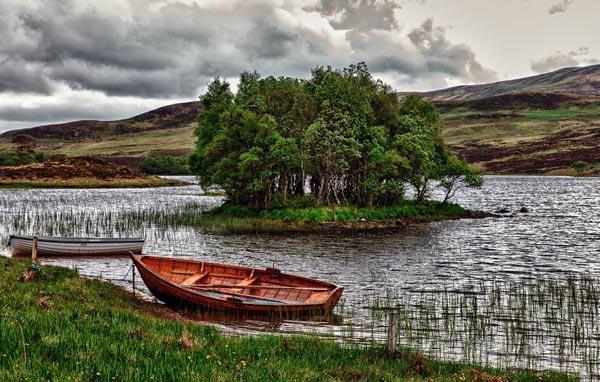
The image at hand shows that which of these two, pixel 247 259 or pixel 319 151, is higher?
pixel 319 151

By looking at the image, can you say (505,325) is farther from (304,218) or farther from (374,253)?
(304,218)

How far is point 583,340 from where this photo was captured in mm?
20219

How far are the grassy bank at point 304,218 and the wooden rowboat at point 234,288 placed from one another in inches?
1129

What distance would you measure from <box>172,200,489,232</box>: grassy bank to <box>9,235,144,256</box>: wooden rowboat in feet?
59.7

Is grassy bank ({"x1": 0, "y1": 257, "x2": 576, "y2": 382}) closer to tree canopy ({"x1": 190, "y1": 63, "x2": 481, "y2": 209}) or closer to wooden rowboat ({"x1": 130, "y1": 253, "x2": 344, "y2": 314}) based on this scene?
wooden rowboat ({"x1": 130, "y1": 253, "x2": 344, "y2": 314})

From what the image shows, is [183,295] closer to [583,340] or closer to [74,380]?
[74,380]

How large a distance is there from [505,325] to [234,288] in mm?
11986

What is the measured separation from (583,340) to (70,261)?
32.2 metres

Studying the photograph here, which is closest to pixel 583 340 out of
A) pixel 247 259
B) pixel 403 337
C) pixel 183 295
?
pixel 403 337

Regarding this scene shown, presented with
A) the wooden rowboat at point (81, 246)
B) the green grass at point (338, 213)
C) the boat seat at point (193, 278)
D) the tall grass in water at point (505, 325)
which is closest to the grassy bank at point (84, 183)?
the green grass at point (338, 213)

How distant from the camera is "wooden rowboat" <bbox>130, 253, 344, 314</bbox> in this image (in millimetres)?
23016

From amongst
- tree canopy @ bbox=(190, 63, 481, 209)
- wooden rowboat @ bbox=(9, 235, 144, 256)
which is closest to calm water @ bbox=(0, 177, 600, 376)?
wooden rowboat @ bbox=(9, 235, 144, 256)

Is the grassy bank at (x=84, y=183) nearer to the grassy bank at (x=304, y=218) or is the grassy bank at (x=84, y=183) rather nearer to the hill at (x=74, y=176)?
the hill at (x=74, y=176)

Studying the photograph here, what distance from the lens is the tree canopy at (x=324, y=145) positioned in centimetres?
6266
